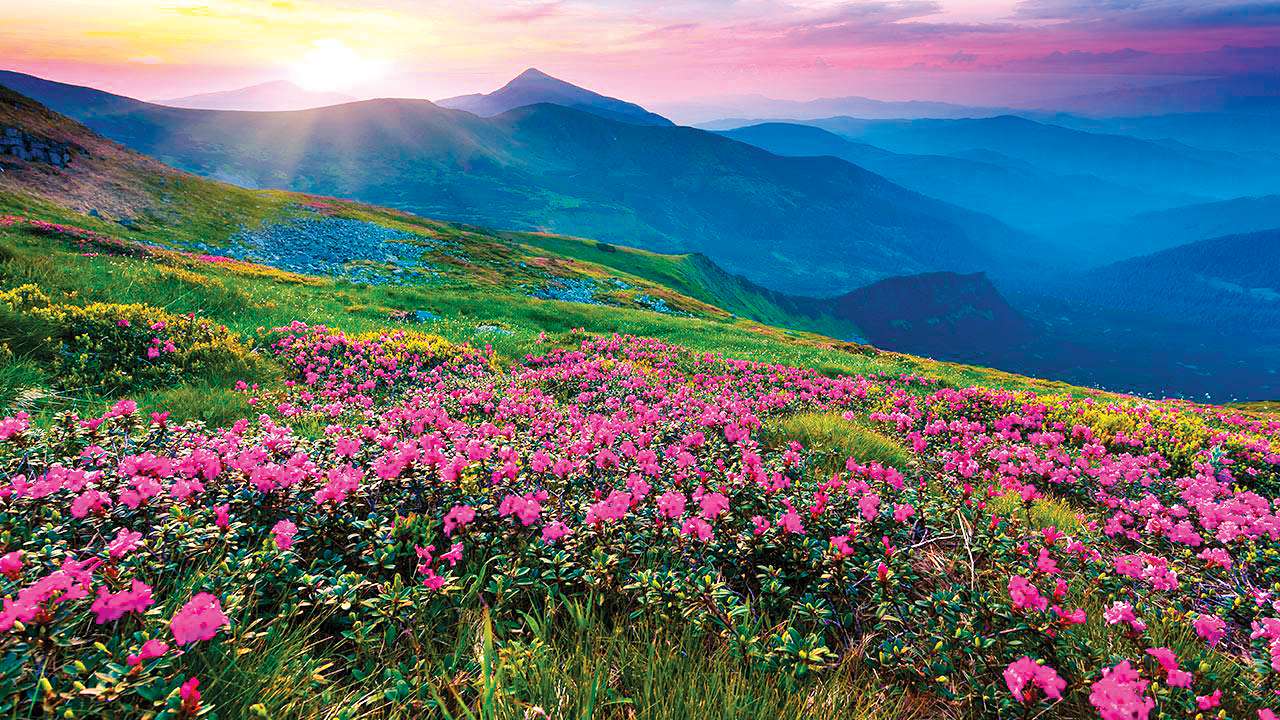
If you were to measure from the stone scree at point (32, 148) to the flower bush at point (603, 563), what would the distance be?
63563 mm

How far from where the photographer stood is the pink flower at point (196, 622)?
2012 millimetres

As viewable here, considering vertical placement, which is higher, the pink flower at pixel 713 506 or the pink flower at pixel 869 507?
the pink flower at pixel 713 506

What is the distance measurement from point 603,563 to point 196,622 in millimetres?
1938

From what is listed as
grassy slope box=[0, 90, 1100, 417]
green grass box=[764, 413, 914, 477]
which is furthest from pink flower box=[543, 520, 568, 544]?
grassy slope box=[0, 90, 1100, 417]

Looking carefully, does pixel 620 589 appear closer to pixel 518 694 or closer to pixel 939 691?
pixel 518 694

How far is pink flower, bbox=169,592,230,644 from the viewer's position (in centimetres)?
201

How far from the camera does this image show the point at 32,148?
148 feet

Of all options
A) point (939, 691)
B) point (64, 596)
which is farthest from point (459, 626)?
point (939, 691)

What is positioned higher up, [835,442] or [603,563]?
[603,563]

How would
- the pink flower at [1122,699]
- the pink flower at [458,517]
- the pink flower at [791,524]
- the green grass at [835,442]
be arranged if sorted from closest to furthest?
1. the pink flower at [1122,699]
2. the pink flower at [458,517]
3. the pink flower at [791,524]
4. the green grass at [835,442]

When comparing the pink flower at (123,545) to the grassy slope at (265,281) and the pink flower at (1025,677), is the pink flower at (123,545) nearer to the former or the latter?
the pink flower at (1025,677)

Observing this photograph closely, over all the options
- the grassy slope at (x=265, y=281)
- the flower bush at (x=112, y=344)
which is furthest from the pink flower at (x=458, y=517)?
the flower bush at (x=112, y=344)

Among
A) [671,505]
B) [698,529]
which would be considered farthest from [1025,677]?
[671,505]

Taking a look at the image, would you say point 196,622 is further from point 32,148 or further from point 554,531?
point 32,148
